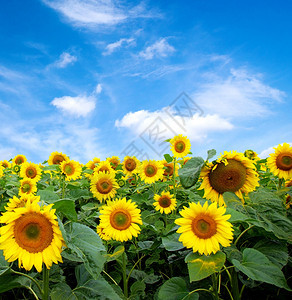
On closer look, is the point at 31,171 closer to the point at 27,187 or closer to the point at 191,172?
the point at 27,187

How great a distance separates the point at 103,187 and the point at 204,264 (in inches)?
119

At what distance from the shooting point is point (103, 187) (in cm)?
493

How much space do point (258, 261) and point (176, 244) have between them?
2.00ft

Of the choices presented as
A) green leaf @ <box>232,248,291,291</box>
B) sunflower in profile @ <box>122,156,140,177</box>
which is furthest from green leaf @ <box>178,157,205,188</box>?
sunflower in profile @ <box>122,156,140,177</box>

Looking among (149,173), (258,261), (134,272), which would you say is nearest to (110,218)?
(134,272)

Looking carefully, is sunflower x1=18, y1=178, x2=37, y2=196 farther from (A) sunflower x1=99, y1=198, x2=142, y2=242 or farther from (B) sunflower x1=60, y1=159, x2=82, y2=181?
(A) sunflower x1=99, y1=198, x2=142, y2=242

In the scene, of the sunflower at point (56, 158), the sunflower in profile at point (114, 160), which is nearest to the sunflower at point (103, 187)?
the sunflower at point (56, 158)

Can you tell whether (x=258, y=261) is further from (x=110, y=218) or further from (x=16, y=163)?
(x=16, y=163)

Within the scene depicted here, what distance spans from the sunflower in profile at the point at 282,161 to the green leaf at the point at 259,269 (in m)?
1.96

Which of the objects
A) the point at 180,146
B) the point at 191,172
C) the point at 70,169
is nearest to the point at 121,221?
the point at 191,172

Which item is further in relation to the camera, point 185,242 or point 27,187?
point 27,187

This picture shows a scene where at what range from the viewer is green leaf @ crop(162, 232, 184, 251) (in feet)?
7.66

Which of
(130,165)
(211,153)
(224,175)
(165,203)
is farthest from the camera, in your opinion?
(130,165)

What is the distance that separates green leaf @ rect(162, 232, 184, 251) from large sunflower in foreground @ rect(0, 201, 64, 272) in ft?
2.74
